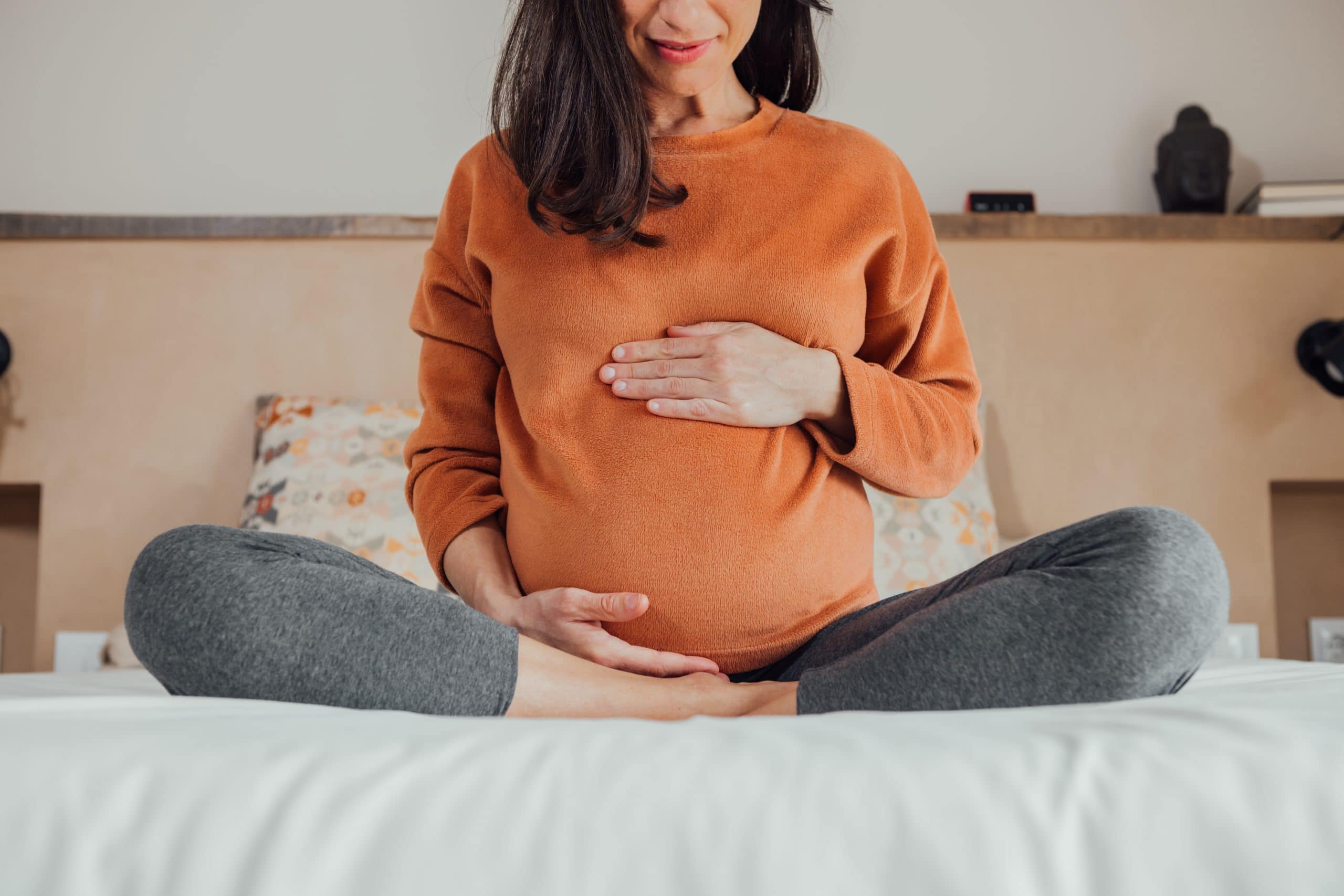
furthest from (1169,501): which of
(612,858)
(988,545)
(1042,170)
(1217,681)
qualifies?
(612,858)

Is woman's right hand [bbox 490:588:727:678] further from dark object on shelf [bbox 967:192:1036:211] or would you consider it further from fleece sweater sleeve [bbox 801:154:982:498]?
dark object on shelf [bbox 967:192:1036:211]

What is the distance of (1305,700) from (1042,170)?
6.03 ft

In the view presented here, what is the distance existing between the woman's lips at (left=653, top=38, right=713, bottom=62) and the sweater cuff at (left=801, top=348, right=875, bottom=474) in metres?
0.32

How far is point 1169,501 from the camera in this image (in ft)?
6.77

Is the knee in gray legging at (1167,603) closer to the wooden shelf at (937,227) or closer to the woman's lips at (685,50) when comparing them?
the woman's lips at (685,50)

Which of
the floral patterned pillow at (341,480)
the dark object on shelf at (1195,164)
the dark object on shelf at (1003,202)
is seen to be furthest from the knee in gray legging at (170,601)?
the dark object on shelf at (1195,164)

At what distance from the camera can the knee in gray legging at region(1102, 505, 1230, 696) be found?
0.62 metres

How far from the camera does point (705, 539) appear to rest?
0.87 m

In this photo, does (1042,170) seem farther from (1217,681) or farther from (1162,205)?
(1217,681)

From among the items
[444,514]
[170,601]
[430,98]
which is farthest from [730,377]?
[430,98]

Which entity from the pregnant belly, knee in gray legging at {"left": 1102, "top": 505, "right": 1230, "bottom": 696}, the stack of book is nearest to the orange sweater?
the pregnant belly

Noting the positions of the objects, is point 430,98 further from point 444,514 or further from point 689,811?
point 689,811

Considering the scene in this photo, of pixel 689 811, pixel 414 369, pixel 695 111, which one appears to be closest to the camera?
pixel 689 811

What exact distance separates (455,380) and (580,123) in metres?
0.31
